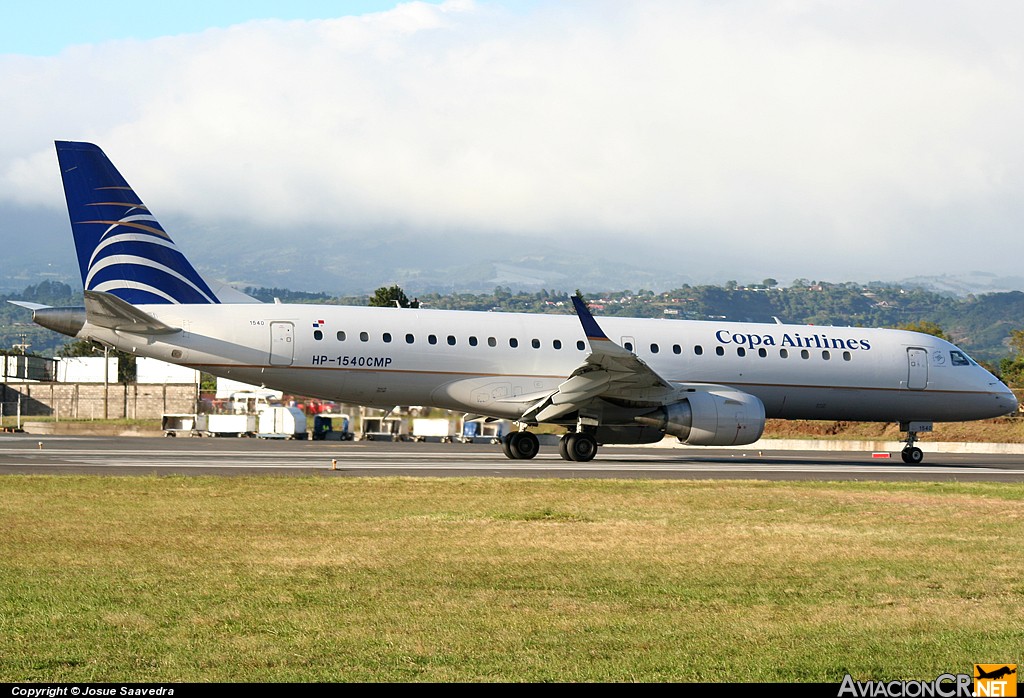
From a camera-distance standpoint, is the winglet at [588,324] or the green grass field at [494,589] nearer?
the green grass field at [494,589]

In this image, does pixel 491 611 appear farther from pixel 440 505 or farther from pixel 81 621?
pixel 440 505

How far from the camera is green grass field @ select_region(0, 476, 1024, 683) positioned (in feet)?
23.0

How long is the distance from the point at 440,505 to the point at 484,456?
14814 mm

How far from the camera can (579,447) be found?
28.2 m

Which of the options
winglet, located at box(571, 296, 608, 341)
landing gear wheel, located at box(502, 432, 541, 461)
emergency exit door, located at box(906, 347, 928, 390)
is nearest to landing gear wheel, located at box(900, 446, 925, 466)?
emergency exit door, located at box(906, 347, 928, 390)

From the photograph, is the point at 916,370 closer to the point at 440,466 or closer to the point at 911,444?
the point at 911,444

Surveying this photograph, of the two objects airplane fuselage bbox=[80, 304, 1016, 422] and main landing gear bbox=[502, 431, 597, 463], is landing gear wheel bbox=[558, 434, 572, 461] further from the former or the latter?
airplane fuselage bbox=[80, 304, 1016, 422]

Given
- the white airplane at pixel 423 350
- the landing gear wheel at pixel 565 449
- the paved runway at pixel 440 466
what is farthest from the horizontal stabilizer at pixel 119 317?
the landing gear wheel at pixel 565 449

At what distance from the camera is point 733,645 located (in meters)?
7.55

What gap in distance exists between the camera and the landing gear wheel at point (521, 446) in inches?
1136

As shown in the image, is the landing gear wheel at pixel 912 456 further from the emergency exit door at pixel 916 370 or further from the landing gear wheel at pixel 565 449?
the landing gear wheel at pixel 565 449

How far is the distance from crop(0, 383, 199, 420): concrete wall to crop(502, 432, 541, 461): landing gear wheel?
5311 cm

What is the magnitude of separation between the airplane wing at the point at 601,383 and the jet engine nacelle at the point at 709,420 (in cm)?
45

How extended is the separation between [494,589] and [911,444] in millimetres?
24383
